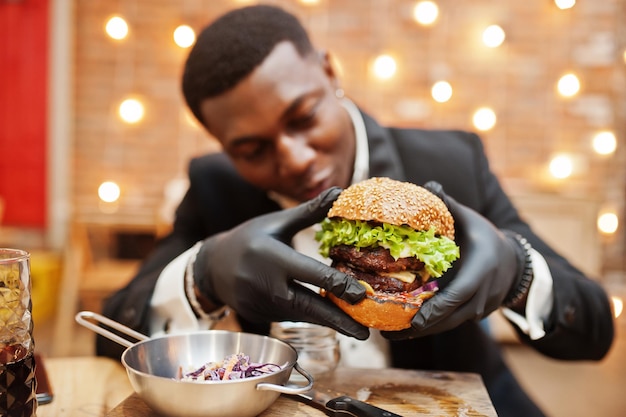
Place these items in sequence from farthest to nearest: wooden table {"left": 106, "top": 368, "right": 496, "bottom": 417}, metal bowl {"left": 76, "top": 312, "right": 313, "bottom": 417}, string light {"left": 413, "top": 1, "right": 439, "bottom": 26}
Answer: string light {"left": 413, "top": 1, "right": 439, "bottom": 26} → wooden table {"left": 106, "top": 368, "right": 496, "bottom": 417} → metal bowl {"left": 76, "top": 312, "right": 313, "bottom": 417}

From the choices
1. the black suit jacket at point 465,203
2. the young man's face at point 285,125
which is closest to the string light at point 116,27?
the black suit jacket at point 465,203

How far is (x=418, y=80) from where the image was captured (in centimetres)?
405

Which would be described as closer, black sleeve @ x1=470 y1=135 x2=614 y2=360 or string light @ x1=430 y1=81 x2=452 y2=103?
black sleeve @ x1=470 y1=135 x2=614 y2=360

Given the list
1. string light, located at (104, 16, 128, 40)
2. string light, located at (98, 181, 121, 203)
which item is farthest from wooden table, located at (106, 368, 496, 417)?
string light, located at (104, 16, 128, 40)

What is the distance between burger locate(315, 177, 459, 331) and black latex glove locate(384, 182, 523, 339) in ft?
0.10

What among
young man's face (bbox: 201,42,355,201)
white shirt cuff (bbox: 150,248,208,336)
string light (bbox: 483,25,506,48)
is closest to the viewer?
white shirt cuff (bbox: 150,248,208,336)

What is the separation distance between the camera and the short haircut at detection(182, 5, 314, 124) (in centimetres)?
160

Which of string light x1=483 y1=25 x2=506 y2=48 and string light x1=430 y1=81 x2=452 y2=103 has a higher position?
string light x1=483 y1=25 x2=506 y2=48

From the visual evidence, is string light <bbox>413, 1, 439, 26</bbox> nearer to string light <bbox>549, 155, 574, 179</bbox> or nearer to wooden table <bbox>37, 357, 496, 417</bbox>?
string light <bbox>549, 155, 574, 179</bbox>

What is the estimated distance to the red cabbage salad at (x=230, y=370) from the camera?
3.41 ft

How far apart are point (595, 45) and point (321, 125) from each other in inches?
120

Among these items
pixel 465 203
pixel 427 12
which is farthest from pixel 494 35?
pixel 465 203

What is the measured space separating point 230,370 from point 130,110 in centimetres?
331

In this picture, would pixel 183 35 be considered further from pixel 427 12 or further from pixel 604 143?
pixel 604 143
